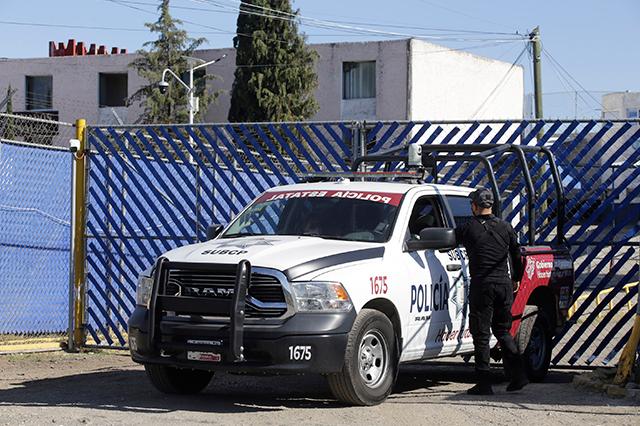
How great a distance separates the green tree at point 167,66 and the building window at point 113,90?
12.2 ft

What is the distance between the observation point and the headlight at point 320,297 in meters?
8.95

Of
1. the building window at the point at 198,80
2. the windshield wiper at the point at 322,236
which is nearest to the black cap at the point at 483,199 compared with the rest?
the windshield wiper at the point at 322,236

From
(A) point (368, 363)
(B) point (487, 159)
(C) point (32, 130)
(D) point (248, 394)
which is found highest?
(C) point (32, 130)

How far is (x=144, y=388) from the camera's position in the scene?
1083 cm

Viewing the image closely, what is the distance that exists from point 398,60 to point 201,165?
35.0m

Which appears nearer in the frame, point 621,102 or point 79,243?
point 79,243

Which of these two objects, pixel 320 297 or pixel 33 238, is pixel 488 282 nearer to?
pixel 320 297

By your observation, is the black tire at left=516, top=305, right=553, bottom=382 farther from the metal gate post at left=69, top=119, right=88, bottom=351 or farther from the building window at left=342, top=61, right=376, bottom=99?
the building window at left=342, top=61, right=376, bottom=99

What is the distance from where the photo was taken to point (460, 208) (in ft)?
36.7

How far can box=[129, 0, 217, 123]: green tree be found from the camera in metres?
50.4

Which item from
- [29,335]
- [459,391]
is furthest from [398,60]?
[459,391]

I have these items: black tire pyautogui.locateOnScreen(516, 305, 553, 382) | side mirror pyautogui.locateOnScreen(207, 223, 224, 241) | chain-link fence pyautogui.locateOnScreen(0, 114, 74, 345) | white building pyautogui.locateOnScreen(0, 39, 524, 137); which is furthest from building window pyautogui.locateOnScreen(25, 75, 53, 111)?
black tire pyautogui.locateOnScreen(516, 305, 553, 382)

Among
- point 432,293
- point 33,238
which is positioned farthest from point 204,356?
point 33,238

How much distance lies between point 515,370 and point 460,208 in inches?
69.7
